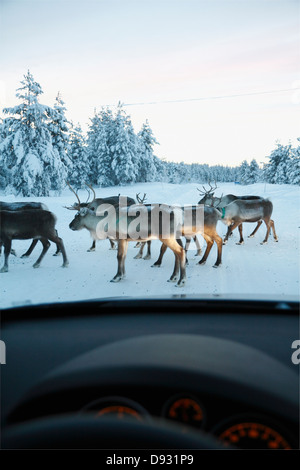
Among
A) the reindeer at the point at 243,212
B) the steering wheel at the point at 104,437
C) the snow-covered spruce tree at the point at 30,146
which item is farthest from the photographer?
the snow-covered spruce tree at the point at 30,146

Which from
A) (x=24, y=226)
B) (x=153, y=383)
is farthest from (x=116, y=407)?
(x=24, y=226)

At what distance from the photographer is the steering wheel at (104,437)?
28.3 inches

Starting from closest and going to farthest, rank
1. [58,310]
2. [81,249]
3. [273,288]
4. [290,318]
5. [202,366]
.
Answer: [202,366] < [290,318] < [58,310] < [273,288] < [81,249]

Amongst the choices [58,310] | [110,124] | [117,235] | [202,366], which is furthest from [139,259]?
[110,124]

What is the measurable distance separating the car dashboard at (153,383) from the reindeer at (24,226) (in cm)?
691

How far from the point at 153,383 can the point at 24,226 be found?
26.1 ft

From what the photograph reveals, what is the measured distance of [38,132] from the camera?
2991 centimetres

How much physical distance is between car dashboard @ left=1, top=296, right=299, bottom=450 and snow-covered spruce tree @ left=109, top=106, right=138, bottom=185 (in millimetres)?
40444

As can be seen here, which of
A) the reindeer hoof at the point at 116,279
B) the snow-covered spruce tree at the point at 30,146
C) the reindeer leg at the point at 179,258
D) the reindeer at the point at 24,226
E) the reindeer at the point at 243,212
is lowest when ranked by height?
the reindeer hoof at the point at 116,279

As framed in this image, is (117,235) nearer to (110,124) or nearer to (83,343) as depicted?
(83,343)

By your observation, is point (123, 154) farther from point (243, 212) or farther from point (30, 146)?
point (243, 212)

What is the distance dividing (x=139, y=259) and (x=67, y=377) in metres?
8.69

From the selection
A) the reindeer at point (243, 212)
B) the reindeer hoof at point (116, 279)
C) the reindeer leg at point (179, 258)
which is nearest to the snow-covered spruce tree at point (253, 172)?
the reindeer at point (243, 212)

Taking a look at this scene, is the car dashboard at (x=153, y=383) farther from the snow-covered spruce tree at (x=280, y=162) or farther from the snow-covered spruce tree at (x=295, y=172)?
the snow-covered spruce tree at (x=280, y=162)
